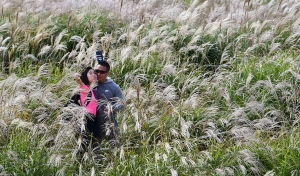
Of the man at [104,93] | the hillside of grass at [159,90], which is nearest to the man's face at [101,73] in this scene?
the man at [104,93]

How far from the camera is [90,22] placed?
34.2ft

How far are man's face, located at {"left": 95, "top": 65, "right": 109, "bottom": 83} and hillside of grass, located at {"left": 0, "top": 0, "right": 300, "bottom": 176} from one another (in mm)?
397

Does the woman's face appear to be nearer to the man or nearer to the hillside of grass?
the man

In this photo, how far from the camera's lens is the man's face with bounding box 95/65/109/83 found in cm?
670

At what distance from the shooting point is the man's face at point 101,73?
670cm

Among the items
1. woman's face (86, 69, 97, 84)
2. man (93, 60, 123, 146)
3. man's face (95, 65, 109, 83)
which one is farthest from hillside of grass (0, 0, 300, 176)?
woman's face (86, 69, 97, 84)

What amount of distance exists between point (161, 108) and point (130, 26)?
129 inches

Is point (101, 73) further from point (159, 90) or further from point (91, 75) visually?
point (159, 90)

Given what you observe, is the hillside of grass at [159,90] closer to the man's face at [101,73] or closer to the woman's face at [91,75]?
the man's face at [101,73]

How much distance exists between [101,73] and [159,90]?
5.45ft

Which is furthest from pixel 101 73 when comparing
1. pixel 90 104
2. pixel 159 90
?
pixel 159 90

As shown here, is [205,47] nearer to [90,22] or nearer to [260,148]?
[90,22]

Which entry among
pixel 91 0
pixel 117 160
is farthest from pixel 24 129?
pixel 91 0

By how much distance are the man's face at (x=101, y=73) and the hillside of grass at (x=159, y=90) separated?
40 centimetres
